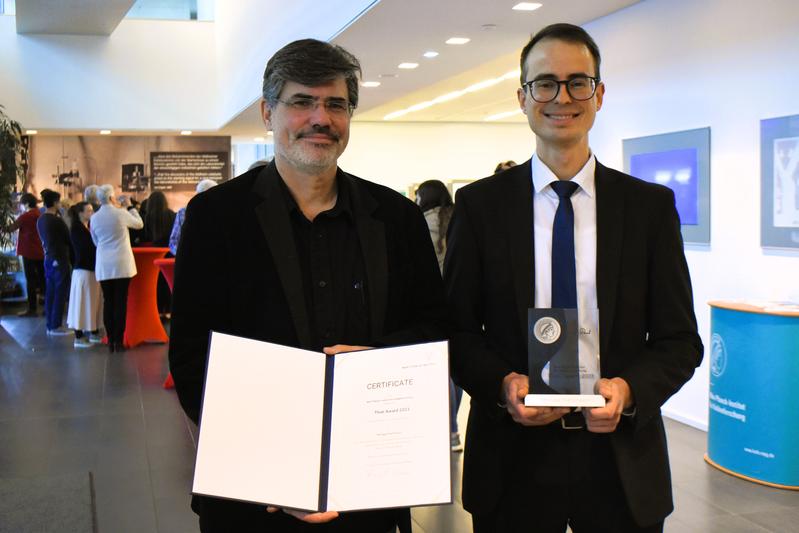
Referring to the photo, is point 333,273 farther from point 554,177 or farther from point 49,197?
point 49,197

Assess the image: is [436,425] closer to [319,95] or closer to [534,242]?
[534,242]

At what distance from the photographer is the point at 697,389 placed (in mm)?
5773

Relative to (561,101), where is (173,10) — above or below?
above

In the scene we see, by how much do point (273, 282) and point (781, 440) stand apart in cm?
383

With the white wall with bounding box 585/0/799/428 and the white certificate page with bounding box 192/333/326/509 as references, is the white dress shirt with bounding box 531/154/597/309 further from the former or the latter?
the white wall with bounding box 585/0/799/428

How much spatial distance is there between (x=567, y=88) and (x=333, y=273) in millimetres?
686

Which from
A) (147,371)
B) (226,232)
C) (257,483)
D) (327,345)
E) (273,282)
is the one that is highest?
(226,232)

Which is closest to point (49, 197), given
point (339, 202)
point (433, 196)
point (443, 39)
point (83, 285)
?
point (83, 285)

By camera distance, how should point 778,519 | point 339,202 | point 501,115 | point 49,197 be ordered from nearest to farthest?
point 339,202 → point 778,519 → point 49,197 → point 501,115

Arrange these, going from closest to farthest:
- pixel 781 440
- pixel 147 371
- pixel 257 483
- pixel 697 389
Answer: pixel 257 483 → pixel 781 440 → pixel 697 389 → pixel 147 371

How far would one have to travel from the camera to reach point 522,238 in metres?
1.86

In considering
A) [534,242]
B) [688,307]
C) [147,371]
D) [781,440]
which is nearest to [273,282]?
[534,242]

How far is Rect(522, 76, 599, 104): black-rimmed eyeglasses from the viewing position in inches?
71.1

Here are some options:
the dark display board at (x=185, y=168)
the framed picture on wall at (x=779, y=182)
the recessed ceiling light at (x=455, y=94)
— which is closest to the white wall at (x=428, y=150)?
the recessed ceiling light at (x=455, y=94)
